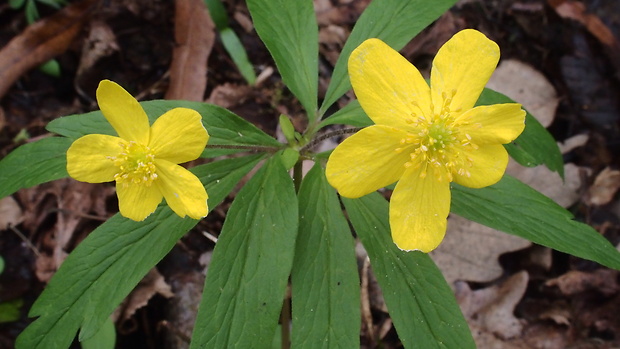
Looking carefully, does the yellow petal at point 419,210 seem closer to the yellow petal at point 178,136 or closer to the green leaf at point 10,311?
the yellow petal at point 178,136

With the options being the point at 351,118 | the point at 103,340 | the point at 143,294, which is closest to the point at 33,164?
the point at 103,340

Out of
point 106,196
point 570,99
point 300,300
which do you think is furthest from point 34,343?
point 570,99

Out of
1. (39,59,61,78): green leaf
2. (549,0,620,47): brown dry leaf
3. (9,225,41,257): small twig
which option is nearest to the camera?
(9,225,41,257): small twig

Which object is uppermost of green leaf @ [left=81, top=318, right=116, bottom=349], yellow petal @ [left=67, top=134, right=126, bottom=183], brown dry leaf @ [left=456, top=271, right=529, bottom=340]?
yellow petal @ [left=67, top=134, right=126, bottom=183]

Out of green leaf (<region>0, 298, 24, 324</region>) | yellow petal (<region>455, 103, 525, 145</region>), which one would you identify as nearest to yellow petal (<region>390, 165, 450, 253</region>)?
yellow petal (<region>455, 103, 525, 145</region>)

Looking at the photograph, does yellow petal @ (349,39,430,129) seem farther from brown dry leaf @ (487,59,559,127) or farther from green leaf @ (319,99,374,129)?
brown dry leaf @ (487,59,559,127)

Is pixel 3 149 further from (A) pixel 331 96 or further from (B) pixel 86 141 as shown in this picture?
(A) pixel 331 96

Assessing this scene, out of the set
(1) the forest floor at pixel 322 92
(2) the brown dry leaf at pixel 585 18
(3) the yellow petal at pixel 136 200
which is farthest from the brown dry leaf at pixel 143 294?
(2) the brown dry leaf at pixel 585 18
